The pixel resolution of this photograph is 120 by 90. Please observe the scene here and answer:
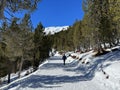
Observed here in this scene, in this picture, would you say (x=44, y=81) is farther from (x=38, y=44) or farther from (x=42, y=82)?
(x=38, y=44)

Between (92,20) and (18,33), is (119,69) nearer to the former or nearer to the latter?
(18,33)

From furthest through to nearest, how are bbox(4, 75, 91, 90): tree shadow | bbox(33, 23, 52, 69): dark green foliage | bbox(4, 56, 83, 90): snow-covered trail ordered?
1. bbox(33, 23, 52, 69): dark green foliage
2. bbox(4, 75, 91, 90): tree shadow
3. bbox(4, 56, 83, 90): snow-covered trail

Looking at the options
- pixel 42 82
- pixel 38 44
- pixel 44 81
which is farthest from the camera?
pixel 38 44

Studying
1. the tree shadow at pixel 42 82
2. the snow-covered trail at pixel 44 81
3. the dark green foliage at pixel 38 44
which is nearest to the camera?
the snow-covered trail at pixel 44 81

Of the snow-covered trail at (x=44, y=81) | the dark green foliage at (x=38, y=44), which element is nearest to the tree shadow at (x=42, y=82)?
the snow-covered trail at (x=44, y=81)

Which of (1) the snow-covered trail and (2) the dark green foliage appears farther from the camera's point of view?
(2) the dark green foliage

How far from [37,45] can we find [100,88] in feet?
109

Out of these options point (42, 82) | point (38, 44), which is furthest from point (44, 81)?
point (38, 44)

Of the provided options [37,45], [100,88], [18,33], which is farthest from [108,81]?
[37,45]

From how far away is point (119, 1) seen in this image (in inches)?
671

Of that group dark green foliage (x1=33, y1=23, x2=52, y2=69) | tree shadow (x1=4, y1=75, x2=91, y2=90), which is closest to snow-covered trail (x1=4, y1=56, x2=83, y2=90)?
tree shadow (x1=4, y1=75, x2=91, y2=90)

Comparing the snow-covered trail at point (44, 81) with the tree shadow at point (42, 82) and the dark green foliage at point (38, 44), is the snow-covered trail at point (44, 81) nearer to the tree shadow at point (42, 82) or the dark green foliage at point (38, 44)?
the tree shadow at point (42, 82)

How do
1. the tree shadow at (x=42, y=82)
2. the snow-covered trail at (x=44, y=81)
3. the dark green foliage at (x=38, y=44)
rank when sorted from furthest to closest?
the dark green foliage at (x=38, y=44) → the tree shadow at (x=42, y=82) → the snow-covered trail at (x=44, y=81)

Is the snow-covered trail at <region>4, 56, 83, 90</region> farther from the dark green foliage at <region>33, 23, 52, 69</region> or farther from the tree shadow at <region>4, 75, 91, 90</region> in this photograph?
the dark green foliage at <region>33, 23, 52, 69</region>
